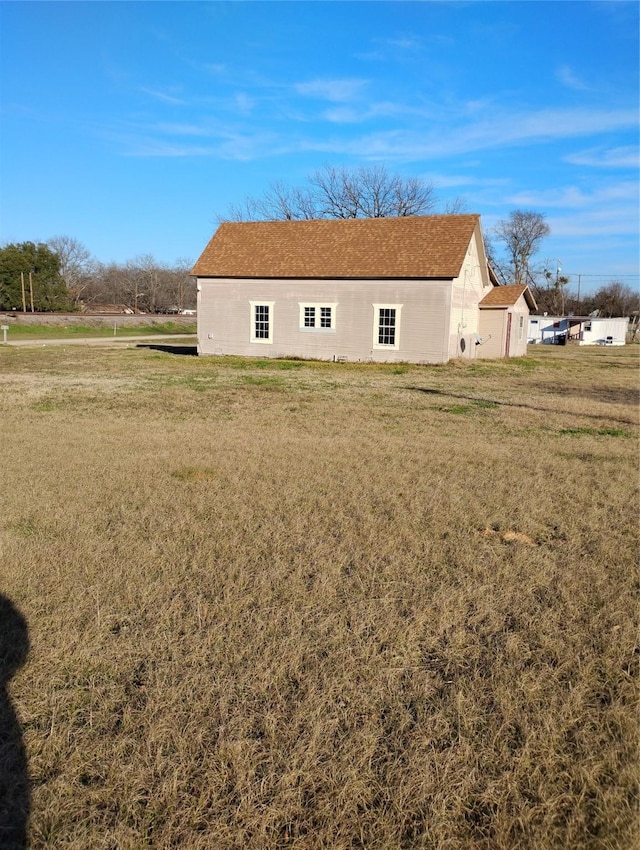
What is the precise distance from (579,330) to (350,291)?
3679 centimetres

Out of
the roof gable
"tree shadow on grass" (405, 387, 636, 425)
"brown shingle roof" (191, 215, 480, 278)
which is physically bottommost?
"tree shadow on grass" (405, 387, 636, 425)

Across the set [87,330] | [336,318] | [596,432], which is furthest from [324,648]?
[87,330]

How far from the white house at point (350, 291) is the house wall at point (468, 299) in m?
0.04

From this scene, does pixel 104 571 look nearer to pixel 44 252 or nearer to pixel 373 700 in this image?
pixel 373 700

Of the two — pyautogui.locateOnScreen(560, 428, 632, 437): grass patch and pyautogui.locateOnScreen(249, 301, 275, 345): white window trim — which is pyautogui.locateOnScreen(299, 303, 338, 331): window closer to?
pyautogui.locateOnScreen(249, 301, 275, 345): white window trim

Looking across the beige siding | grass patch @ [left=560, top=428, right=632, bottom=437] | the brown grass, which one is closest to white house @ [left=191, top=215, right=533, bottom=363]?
the beige siding

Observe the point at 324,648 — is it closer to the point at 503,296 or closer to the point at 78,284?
the point at 503,296

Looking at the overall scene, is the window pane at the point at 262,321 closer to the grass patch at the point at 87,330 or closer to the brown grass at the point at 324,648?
the grass patch at the point at 87,330

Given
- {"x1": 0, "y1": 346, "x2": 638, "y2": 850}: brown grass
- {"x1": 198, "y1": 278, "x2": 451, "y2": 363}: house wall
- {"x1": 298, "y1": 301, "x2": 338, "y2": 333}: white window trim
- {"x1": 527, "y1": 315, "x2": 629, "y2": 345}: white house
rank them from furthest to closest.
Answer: {"x1": 527, "y1": 315, "x2": 629, "y2": 345}: white house < {"x1": 298, "y1": 301, "x2": 338, "y2": 333}: white window trim < {"x1": 198, "y1": 278, "x2": 451, "y2": 363}: house wall < {"x1": 0, "y1": 346, "x2": 638, "y2": 850}: brown grass

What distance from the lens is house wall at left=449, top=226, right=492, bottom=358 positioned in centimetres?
2448

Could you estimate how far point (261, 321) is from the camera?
2684 cm

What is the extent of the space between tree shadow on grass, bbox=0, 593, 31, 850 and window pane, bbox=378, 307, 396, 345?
72.4 ft

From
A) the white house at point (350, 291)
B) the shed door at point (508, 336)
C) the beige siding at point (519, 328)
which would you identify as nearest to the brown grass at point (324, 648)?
the white house at point (350, 291)

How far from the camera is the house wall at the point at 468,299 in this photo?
964 inches
